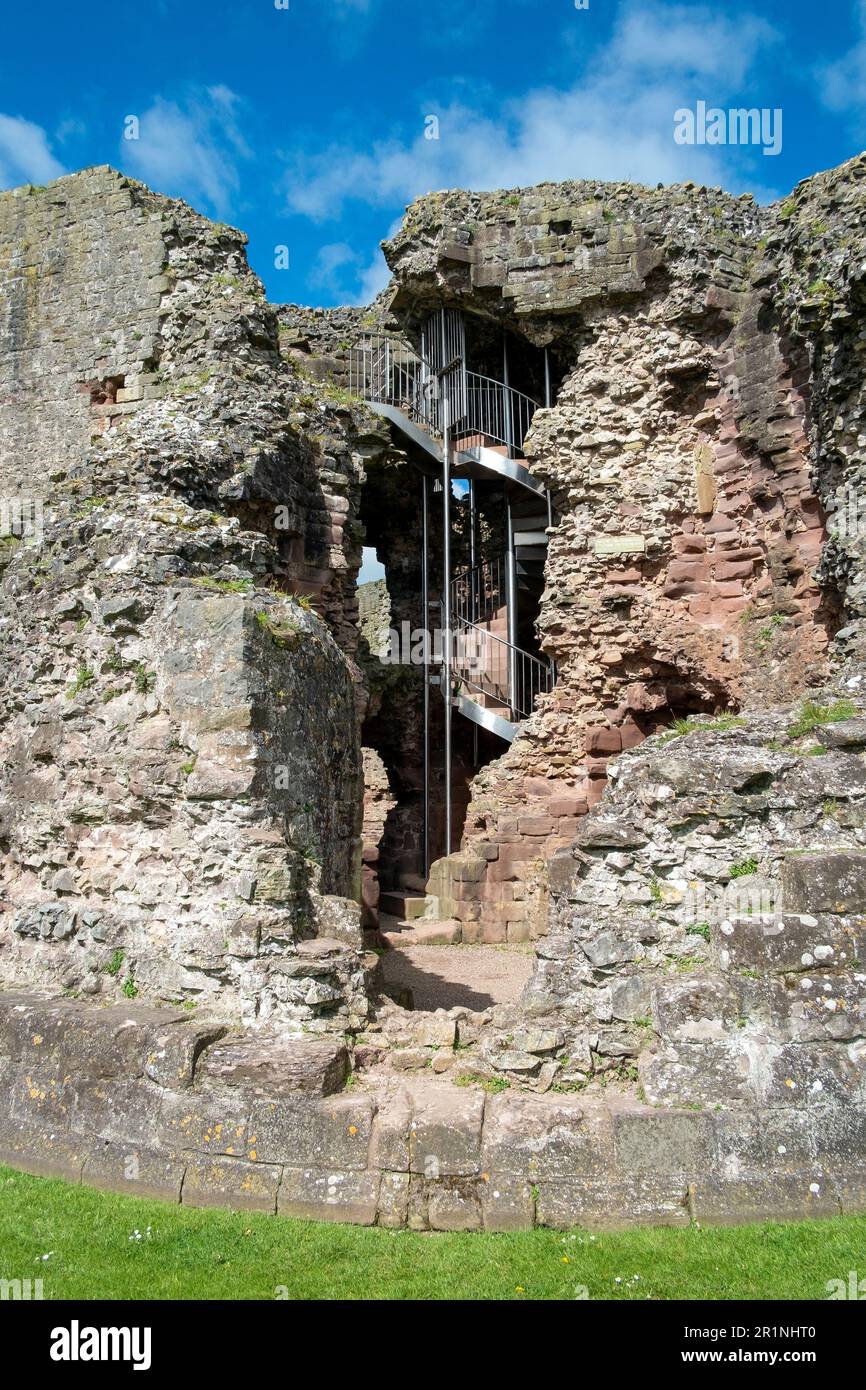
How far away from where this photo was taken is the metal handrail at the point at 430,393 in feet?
55.2

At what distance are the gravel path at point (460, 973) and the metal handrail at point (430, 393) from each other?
26.5 ft

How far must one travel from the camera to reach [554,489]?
15312 millimetres

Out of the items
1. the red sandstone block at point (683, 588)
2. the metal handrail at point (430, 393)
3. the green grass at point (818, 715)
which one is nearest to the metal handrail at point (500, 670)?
the red sandstone block at point (683, 588)

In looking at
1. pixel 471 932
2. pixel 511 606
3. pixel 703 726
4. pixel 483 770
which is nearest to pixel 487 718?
pixel 483 770

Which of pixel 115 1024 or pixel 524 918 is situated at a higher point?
pixel 524 918

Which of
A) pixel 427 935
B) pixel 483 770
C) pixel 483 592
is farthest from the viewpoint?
pixel 483 592

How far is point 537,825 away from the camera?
14.6 m

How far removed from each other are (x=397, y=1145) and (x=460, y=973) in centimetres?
712

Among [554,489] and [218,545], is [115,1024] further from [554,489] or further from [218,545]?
[554,489]

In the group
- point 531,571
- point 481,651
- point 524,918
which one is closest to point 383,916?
point 524,918

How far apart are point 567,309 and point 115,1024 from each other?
12.6m

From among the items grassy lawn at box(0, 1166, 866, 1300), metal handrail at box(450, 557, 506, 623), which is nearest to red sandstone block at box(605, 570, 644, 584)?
metal handrail at box(450, 557, 506, 623)

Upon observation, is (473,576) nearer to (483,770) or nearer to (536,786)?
(483,770)

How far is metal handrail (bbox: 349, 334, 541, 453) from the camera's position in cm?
1681
